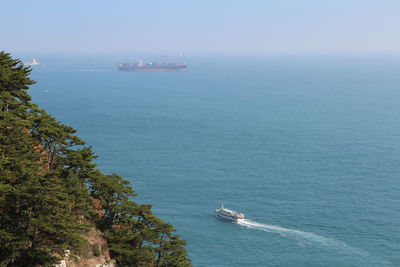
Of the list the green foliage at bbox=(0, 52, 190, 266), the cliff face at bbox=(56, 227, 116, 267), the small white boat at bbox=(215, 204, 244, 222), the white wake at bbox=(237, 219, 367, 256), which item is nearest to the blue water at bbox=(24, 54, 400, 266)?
the white wake at bbox=(237, 219, 367, 256)

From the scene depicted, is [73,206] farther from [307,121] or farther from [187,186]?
[307,121]

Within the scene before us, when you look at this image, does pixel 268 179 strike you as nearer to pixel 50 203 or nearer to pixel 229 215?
pixel 229 215

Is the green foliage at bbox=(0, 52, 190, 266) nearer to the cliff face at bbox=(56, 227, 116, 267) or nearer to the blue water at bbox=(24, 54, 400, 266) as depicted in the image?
the cliff face at bbox=(56, 227, 116, 267)

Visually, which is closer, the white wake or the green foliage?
the green foliage

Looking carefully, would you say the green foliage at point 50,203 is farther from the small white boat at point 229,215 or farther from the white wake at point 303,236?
the small white boat at point 229,215

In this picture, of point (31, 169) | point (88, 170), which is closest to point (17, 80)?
point (88, 170)

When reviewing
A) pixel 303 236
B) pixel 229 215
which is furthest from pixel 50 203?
pixel 303 236
